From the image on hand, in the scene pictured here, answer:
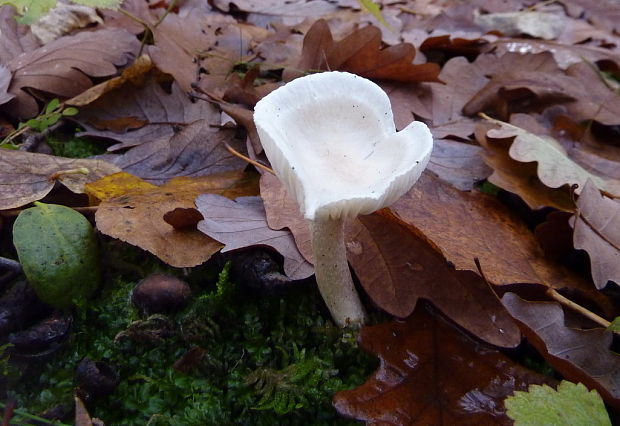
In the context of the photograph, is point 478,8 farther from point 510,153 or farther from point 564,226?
point 564,226

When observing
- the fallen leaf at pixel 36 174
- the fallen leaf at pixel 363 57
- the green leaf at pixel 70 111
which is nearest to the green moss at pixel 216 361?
the fallen leaf at pixel 36 174

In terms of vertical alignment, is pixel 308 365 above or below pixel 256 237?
below

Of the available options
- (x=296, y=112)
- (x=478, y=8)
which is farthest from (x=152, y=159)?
(x=478, y=8)

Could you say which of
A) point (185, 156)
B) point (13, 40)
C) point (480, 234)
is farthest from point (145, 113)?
point (480, 234)

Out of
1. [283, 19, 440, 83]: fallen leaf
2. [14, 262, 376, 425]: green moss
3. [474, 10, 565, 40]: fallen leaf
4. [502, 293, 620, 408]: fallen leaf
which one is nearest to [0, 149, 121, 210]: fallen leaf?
[14, 262, 376, 425]: green moss

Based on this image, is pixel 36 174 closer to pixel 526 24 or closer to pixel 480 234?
pixel 480 234

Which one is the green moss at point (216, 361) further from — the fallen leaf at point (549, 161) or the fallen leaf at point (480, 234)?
the fallen leaf at point (549, 161)
